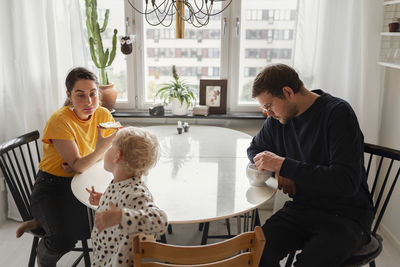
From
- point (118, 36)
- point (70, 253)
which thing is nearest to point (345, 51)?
point (118, 36)

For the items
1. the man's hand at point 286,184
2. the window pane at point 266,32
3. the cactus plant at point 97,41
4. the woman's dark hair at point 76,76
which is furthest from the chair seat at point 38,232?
the window pane at point 266,32

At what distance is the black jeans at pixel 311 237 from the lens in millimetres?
1399

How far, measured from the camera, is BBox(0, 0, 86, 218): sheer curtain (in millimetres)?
2408

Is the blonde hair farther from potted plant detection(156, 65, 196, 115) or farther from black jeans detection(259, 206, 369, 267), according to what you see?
potted plant detection(156, 65, 196, 115)

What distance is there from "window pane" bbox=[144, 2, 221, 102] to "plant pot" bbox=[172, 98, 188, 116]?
0.24m

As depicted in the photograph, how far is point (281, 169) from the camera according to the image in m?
1.49

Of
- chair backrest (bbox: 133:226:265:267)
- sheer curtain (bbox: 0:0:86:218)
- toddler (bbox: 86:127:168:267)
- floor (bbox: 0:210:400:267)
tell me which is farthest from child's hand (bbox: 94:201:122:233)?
sheer curtain (bbox: 0:0:86:218)

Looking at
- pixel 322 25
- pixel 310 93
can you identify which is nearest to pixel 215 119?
pixel 322 25

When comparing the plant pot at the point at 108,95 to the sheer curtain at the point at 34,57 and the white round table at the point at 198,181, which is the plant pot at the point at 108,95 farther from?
the white round table at the point at 198,181

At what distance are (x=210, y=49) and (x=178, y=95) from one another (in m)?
0.48

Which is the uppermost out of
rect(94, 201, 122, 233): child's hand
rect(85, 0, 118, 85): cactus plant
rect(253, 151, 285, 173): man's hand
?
rect(85, 0, 118, 85): cactus plant

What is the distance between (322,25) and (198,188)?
1575 millimetres

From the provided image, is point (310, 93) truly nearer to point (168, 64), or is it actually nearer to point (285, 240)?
point (285, 240)

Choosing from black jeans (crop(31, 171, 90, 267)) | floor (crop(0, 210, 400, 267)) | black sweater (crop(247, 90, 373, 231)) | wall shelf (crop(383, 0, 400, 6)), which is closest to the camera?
black sweater (crop(247, 90, 373, 231))
